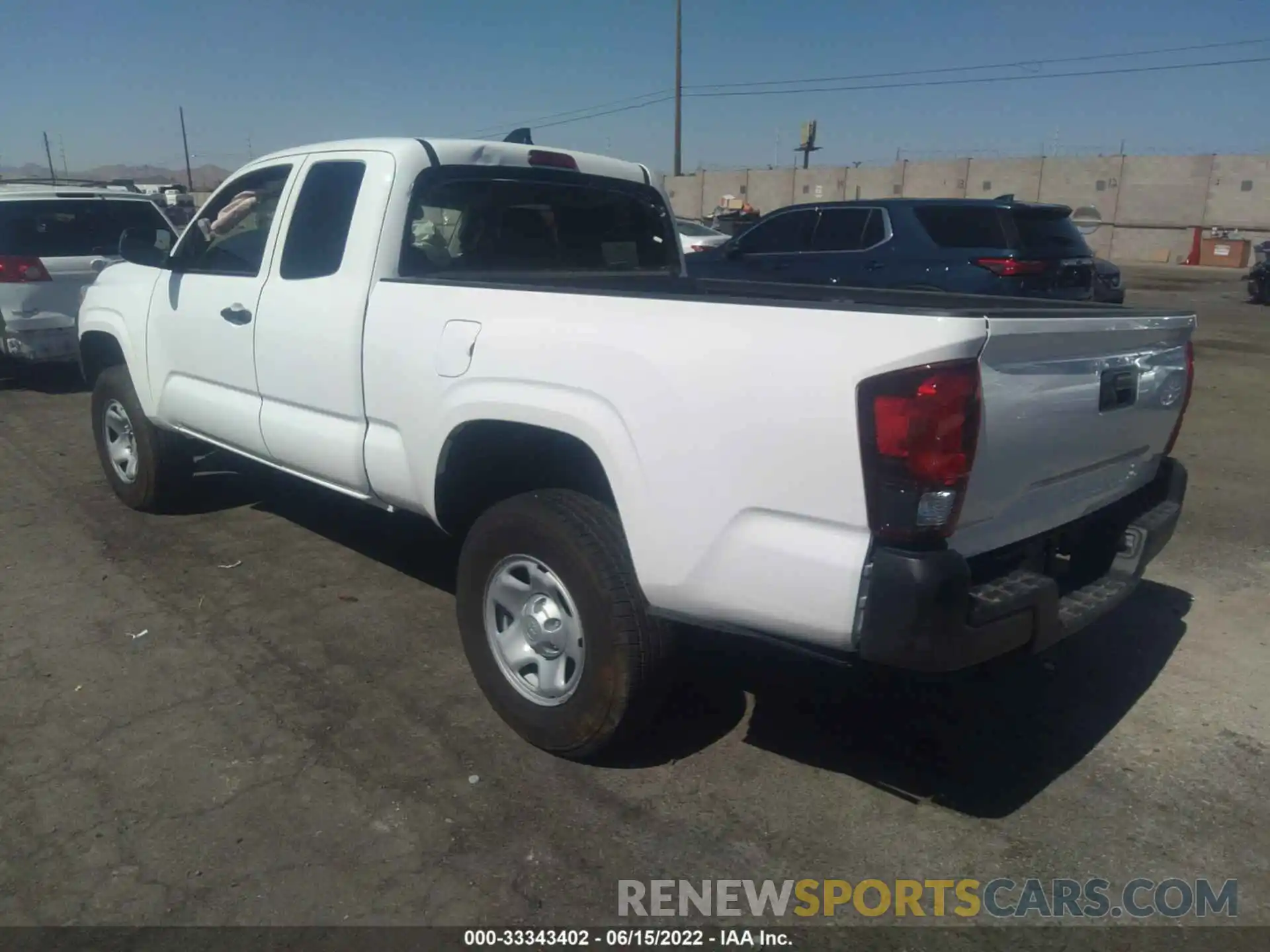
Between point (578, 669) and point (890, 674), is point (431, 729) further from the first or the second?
point (890, 674)

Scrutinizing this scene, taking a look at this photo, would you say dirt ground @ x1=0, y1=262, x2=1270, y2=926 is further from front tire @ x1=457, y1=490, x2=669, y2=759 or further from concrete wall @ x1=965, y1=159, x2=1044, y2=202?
concrete wall @ x1=965, y1=159, x2=1044, y2=202

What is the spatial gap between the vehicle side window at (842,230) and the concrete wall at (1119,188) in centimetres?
2501

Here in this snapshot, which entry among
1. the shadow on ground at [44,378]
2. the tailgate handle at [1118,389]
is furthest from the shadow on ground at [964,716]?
the shadow on ground at [44,378]

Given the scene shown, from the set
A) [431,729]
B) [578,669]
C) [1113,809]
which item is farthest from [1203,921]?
[431,729]

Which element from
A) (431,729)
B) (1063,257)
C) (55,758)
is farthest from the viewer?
(1063,257)

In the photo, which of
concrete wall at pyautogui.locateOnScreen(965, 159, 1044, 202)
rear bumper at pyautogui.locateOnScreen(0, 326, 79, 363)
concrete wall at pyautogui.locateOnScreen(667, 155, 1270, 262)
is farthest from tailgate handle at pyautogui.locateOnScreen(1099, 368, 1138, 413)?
concrete wall at pyautogui.locateOnScreen(965, 159, 1044, 202)

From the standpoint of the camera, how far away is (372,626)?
14.1ft

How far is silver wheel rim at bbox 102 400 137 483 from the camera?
5.64 meters

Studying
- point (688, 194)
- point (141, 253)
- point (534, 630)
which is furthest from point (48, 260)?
point (688, 194)

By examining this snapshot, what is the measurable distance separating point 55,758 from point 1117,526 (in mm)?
3561

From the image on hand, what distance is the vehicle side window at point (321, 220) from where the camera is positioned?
3969 mm

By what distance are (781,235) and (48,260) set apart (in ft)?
23.5

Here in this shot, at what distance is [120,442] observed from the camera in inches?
226

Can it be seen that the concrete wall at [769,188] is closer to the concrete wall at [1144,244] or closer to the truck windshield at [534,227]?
the concrete wall at [1144,244]
